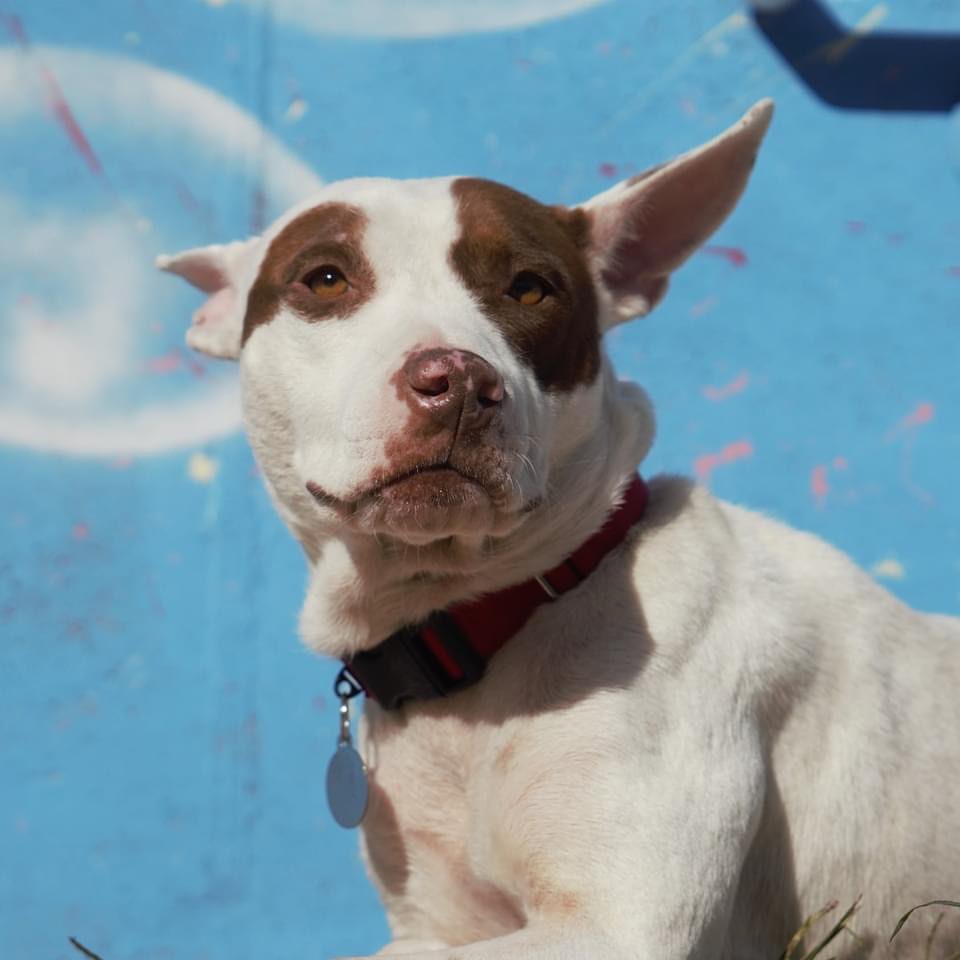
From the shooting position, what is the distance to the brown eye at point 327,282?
93.0 inches

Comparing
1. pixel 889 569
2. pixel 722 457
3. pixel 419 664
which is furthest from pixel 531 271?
pixel 889 569

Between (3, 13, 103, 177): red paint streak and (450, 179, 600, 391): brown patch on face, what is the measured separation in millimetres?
2483

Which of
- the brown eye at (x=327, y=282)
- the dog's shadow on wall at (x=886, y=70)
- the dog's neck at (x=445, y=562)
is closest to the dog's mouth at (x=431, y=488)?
the dog's neck at (x=445, y=562)


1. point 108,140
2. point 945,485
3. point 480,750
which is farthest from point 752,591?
point 108,140

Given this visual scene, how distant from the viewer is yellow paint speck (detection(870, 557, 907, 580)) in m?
4.29

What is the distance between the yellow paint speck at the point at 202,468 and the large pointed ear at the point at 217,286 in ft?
5.04

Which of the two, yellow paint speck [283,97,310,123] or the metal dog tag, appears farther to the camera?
yellow paint speck [283,97,310,123]

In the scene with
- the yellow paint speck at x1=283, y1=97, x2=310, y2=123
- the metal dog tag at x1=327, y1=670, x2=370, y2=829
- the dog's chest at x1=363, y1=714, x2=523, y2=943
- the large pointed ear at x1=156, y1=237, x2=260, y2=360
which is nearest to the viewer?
the dog's chest at x1=363, y1=714, x2=523, y2=943

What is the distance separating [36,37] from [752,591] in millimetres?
3534

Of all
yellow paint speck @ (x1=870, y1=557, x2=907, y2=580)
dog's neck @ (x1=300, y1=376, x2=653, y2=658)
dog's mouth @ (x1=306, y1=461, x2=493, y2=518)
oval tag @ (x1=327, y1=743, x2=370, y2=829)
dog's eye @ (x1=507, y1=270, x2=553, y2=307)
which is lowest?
yellow paint speck @ (x1=870, y1=557, x2=907, y2=580)

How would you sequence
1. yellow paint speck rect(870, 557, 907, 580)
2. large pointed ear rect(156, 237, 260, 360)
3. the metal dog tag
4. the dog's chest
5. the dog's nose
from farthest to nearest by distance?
yellow paint speck rect(870, 557, 907, 580)
large pointed ear rect(156, 237, 260, 360)
the metal dog tag
the dog's chest
the dog's nose

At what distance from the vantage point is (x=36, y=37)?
455 cm

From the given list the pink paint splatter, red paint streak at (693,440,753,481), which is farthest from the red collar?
the pink paint splatter

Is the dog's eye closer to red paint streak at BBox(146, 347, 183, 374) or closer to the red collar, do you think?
the red collar
